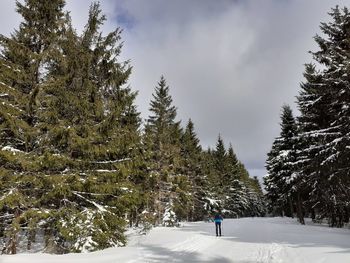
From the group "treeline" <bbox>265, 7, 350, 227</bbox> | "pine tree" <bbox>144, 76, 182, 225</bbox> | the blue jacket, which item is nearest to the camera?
"treeline" <bbox>265, 7, 350, 227</bbox>

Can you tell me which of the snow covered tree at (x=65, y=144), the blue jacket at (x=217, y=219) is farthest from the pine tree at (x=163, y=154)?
the snow covered tree at (x=65, y=144)

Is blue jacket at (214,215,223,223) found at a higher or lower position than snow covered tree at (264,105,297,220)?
lower

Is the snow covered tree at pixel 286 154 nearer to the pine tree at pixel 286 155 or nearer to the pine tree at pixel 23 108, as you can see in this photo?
the pine tree at pixel 286 155

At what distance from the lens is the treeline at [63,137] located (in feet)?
50.7

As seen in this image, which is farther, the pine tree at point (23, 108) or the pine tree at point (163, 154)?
the pine tree at point (163, 154)

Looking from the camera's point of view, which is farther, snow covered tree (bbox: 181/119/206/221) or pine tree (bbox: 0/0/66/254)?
snow covered tree (bbox: 181/119/206/221)

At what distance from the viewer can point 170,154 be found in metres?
36.0

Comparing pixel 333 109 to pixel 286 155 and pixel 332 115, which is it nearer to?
pixel 332 115

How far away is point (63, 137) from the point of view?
16.2 m

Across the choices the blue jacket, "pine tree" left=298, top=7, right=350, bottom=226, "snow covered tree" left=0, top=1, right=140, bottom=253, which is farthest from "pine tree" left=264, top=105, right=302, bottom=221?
"snow covered tree" left=0, top=1, right=140, bottom=253

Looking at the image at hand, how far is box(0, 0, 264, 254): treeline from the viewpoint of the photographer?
608 inches

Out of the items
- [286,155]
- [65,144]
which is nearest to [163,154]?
[286,155]

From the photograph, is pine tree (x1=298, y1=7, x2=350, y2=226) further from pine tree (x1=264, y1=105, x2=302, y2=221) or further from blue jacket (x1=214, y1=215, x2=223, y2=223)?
pine tree (x1=264, y1=105, x2=302, y2=221)

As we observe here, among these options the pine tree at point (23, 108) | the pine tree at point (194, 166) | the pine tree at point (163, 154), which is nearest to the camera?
the pine tree at point (23, 108)
